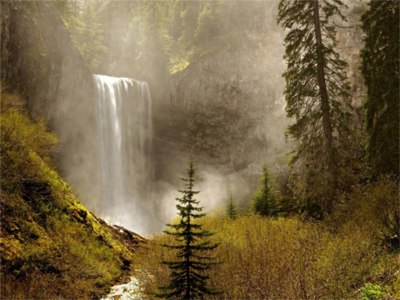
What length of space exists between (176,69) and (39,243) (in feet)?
142

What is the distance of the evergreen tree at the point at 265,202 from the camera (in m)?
24.0

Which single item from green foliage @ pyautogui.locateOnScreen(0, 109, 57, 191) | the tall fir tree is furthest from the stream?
the tall fir tree

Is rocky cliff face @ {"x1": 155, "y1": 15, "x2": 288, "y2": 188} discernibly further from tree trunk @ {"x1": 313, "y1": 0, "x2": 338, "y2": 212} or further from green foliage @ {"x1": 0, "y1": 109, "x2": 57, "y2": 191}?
green foliage @ {"x1": 0, "y1": 109, "x2": 57, "y2": 191}

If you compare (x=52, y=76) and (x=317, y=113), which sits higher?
(x=52, y=76)

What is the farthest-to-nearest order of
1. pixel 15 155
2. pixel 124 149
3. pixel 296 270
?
pixel 124 149 < pixel 15 155 < pixel 296 270

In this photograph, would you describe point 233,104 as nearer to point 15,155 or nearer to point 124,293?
point 15,155

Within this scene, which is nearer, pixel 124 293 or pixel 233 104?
pixel 124 293

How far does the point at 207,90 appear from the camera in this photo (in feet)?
160

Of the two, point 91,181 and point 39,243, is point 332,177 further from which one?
point 91,181

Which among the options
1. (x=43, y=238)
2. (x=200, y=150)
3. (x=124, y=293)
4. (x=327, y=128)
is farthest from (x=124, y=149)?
(x=124, y=293)

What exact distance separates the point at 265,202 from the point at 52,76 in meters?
20.7

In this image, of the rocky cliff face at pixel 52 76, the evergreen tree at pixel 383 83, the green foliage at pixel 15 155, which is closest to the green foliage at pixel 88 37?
the rocky cliff face at pixel 52 76

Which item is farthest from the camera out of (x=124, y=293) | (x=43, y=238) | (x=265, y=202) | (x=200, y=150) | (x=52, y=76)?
(x=200, y=150)

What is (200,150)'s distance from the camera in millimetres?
51125
